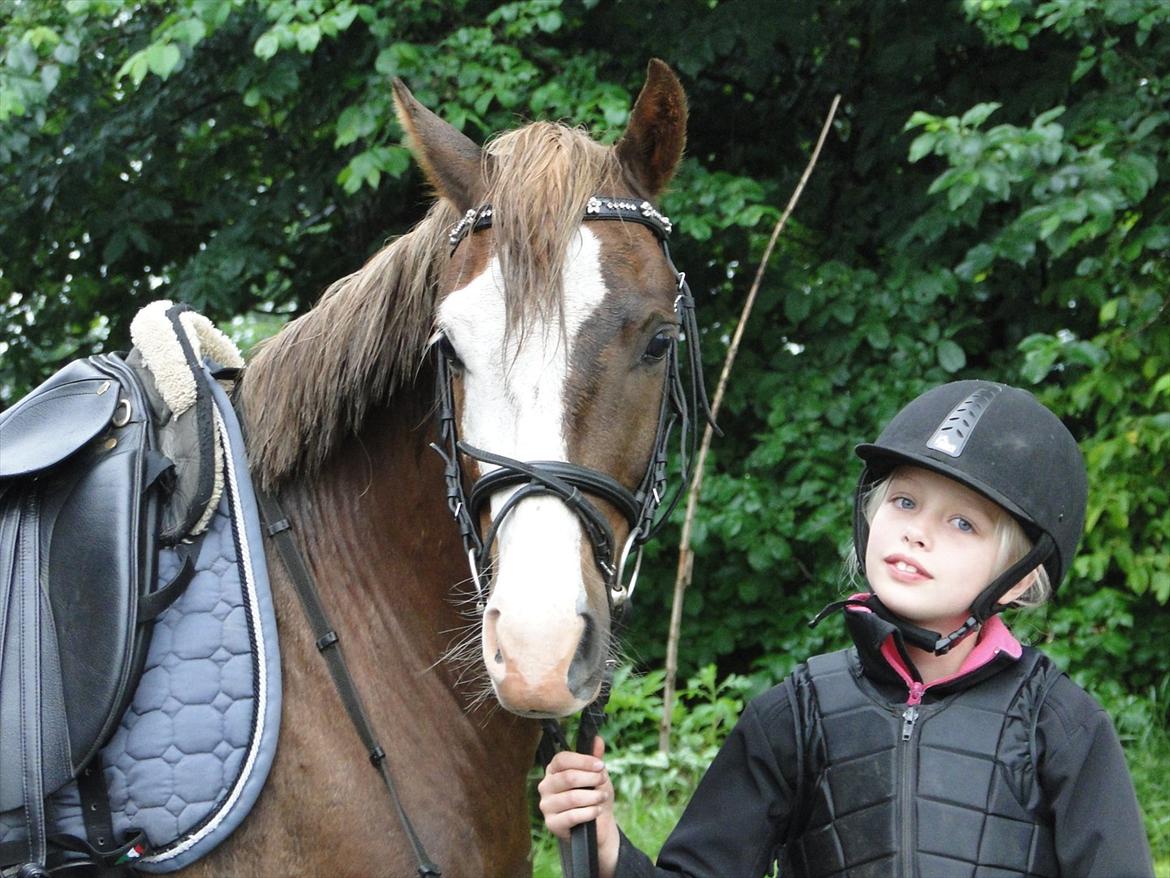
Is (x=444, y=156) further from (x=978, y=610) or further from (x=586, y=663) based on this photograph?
(x=978, y=610)

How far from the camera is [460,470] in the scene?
1.78 m

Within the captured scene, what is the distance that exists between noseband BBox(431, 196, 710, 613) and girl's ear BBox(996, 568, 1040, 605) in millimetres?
508

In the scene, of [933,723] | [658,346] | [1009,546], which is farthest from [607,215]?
[933,723]

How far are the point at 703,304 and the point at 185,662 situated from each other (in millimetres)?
3604

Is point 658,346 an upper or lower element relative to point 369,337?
lower

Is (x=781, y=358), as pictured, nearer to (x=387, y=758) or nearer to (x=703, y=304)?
(x=703, y=304)

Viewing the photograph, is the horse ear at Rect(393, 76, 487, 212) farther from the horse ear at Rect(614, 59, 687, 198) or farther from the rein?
the horse ear at Rect(614, 59, 687, 198)

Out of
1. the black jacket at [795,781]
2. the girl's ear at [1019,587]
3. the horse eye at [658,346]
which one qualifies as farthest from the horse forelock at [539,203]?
the girl's ear at [1019,587]

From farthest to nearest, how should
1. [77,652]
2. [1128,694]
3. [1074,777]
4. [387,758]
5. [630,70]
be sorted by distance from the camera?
[630,70]
[1128,694]
[387,758]
[77,652]
[1074,777]

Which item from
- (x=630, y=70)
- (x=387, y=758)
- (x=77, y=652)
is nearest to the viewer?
(x=77, y=652)

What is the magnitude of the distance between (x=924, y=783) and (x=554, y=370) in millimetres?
765

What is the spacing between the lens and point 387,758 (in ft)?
6.02

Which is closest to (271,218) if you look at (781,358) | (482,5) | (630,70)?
(482,5)

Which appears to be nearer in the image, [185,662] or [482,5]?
[185,662]
